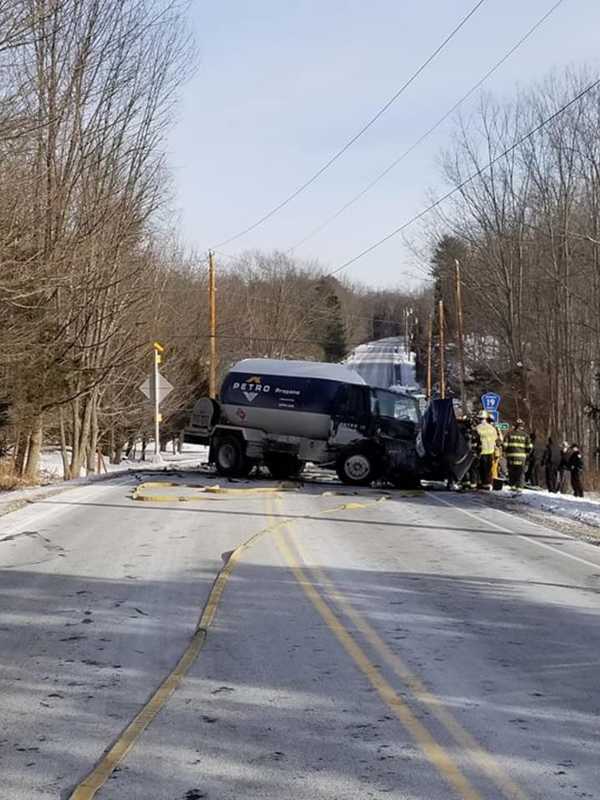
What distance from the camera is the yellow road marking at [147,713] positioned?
518 centimetres

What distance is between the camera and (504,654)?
8.12 meters

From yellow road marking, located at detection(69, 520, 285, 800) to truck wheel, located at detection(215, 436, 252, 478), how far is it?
1714 cm

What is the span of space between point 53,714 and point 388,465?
20273 mm

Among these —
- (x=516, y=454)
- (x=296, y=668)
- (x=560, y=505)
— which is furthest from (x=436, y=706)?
(x=516, y=454)

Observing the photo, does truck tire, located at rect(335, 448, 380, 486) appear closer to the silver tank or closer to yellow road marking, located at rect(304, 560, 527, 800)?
the silver tank

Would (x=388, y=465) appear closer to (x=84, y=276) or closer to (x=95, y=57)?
(x=84, y=276)

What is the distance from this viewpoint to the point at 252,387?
27969mm

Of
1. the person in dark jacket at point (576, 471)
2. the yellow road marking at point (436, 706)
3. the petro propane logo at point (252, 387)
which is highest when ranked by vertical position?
the petro propane logo at point (252, 387)

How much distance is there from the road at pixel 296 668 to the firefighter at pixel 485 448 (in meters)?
10.5

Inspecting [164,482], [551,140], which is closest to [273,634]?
[164,482]

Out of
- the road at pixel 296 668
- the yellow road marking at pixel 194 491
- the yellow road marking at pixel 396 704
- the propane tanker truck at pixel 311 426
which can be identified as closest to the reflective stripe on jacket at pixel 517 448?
the propane tanker truck at pixel 311 426

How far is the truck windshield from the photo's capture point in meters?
26.8

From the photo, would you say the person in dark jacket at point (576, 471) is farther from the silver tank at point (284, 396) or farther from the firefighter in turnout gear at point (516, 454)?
the silver tank at point (284, 396)

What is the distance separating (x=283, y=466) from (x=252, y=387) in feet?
7.16
